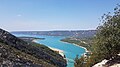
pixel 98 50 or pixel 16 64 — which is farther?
pixel 16 64

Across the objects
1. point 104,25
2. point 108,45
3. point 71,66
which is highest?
point 104,25

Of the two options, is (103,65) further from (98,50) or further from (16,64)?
(16,64)

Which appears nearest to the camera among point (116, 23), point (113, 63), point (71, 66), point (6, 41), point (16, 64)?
point (113, 63)

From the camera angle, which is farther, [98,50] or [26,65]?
[26,65]

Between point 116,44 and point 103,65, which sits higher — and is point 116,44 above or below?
above

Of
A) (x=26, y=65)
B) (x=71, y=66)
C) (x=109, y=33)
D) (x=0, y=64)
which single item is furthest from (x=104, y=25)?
(x=71, y=66)

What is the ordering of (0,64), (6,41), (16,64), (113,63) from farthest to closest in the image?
1. (6,41)
2. (16,64)
3. (0,64)
4. (113,63)

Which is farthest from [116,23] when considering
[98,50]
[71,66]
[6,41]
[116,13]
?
[71,66]

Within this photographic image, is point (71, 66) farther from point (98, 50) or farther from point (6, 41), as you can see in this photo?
point (98, 50)

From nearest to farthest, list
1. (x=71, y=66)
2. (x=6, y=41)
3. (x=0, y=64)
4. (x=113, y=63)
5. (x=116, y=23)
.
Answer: (x=113, y=63)
(x=116, y=23)
(x=0, y=64)
(x=6, y=41)
(x=71, y=66)
